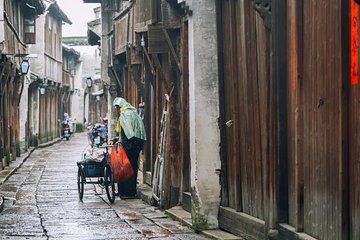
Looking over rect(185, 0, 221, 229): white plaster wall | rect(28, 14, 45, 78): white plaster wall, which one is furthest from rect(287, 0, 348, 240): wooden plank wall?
rect(28, 14, 45, 78): white plaster wall

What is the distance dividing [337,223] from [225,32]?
4.67 meters

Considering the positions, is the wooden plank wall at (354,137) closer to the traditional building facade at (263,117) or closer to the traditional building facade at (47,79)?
the traditional building facade at (263,117)

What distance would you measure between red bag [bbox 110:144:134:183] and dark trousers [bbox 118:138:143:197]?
248mm

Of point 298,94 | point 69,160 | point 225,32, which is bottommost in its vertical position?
point 69,160

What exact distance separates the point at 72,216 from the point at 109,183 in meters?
2.65

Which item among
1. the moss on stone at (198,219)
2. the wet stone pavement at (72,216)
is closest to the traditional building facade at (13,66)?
the wet stone pavement at (72,216)

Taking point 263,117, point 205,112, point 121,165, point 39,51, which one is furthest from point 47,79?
point 263,117

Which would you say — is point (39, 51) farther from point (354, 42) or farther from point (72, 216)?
point (354, 42)

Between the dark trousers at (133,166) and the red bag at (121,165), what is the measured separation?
25 centimetres

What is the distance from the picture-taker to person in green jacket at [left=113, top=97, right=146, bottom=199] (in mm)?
16516

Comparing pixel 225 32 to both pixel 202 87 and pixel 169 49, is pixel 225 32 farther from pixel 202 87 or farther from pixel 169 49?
pixel 169 49

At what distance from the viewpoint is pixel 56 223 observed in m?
13.0

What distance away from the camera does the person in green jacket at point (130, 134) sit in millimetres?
16516

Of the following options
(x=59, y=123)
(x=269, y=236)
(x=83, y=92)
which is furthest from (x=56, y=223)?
(x=83, y=92)
